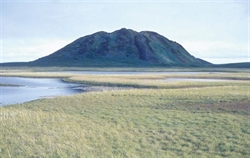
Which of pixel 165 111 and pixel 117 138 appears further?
pixel 165 111

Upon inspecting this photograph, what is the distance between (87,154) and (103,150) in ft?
3.45

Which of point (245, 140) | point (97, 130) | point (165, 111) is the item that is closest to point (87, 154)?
point (97, 130)

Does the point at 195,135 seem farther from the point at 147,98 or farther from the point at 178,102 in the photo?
the point at 147,98

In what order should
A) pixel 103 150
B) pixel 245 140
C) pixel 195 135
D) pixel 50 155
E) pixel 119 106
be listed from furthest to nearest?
pixel 119 106
pixel 195 135
pixel 245 140
pixel 103 150
pixel 50 155

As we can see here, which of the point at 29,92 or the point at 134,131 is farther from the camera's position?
the point at 29,92

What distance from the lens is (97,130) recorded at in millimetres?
17797

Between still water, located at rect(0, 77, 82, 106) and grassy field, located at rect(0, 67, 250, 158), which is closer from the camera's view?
grassy field, located at rect(0, 67, 250, 158)

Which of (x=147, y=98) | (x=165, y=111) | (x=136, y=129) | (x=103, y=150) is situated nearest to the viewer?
(x=103, y=150)

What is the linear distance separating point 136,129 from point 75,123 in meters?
4.27

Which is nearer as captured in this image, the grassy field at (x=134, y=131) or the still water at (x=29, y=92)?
the grassy field at (x=134, y=131)

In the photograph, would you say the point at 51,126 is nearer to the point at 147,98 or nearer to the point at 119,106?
the point at 119,106

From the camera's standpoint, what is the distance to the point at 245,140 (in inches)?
617

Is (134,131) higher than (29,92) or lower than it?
lower

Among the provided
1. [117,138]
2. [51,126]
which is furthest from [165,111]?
[51,126]
